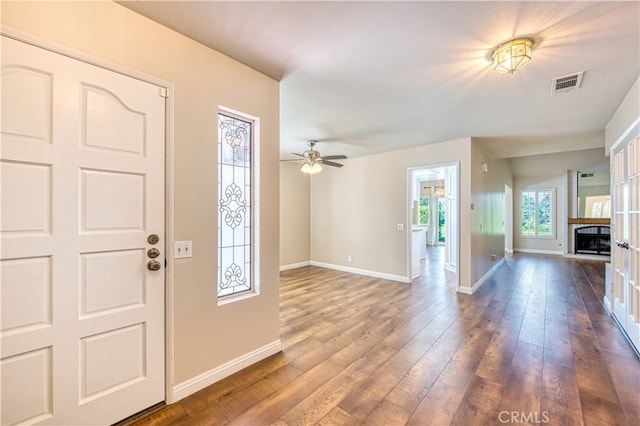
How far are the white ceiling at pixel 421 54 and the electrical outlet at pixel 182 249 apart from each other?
146cm

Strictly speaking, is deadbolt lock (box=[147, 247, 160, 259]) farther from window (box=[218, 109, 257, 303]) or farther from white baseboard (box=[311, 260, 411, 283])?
white baseboard (box=[311, 260, 411, 283])

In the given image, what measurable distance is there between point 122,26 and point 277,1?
0.96 m

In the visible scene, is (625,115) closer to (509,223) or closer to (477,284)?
(477,284)

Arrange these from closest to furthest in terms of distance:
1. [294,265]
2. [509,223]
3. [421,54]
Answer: [421,54], [294,265], [509,223]

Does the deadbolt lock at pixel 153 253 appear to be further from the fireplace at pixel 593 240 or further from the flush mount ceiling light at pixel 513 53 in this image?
the fireplace at pixel 593 240

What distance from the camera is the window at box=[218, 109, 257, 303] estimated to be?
2.28 m

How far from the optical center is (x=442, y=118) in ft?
11.8

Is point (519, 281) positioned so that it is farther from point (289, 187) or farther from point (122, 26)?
point (122, 26)

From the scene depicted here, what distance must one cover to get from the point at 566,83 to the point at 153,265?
12.6 feet

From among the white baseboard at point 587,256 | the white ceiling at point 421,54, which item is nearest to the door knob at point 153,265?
the white ceiling at point 421,54

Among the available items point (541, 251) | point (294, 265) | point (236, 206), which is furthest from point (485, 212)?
point (541, 251)

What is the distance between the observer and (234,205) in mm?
2371

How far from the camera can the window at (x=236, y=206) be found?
7.48 feet

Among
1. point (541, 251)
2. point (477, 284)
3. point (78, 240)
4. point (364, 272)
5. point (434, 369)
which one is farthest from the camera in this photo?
point (541, 251)
